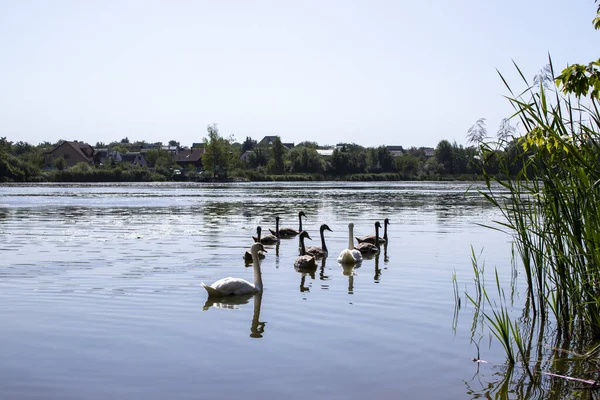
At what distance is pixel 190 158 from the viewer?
545 feet

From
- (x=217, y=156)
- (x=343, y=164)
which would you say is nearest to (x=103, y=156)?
(x=217, y=156)

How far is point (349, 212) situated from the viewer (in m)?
38.2

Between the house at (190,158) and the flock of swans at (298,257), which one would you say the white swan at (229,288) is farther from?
the house at (190,158)

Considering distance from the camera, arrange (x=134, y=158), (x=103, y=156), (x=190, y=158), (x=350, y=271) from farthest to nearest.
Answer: (x=134, y=158), (x=190, y=158), (x=103, y=156), (x=350, y=271)

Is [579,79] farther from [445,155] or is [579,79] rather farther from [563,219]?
[445,155]

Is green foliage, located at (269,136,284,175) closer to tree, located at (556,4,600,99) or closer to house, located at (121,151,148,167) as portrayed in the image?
house, located at (121,151,148,167)

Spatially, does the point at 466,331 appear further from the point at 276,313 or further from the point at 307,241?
the point at 307,241

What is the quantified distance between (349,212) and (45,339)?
94.7ft

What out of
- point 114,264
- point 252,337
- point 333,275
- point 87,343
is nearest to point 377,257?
point 333,275

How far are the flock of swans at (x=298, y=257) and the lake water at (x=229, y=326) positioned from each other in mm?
313

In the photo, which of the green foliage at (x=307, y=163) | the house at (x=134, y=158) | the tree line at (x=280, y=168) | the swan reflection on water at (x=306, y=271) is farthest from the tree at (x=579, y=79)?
the house at (x=134, y=158)

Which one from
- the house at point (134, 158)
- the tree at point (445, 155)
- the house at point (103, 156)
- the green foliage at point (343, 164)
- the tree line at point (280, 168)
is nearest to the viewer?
the tree line at point (280, 168)

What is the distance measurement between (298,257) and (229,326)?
6.92 m

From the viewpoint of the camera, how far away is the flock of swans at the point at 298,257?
1333 centimetres
